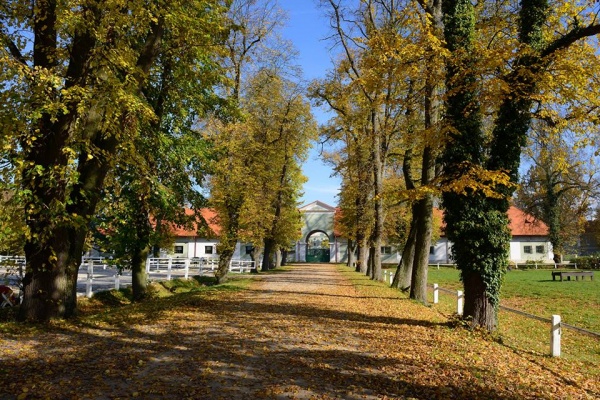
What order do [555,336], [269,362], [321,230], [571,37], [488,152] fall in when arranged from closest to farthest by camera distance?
1. [269,362]
2. [555,336]
3. [571,37]
4. [488,152]
5. [321,230]

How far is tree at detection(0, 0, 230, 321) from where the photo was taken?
810cm

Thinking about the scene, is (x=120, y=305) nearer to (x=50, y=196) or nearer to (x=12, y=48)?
(x=50, y=196)

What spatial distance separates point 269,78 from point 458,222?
15.7 meters

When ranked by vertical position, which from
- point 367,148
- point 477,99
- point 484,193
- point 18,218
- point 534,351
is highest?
point 367,148

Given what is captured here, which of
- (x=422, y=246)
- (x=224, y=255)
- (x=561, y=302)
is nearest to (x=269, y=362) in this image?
(x=422, y=246)

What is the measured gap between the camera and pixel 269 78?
77.1 ft

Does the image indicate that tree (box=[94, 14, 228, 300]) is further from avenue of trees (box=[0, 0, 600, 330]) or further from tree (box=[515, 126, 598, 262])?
tree (box=[515, 126, 598, 262])

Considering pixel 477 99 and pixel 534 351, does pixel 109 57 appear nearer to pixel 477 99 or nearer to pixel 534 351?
pixel 477 99

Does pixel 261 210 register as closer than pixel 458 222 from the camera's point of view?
No

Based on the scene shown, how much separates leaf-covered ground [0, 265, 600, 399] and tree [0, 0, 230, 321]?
1.42 metres

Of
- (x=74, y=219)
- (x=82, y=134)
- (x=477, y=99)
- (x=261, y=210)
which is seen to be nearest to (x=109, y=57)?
(x=82, y=134)

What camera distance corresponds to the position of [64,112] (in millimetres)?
7945

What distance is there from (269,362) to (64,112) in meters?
5.35

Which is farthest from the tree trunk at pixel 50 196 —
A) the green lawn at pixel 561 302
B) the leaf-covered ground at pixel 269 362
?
the green lawn at pixel 561 302
